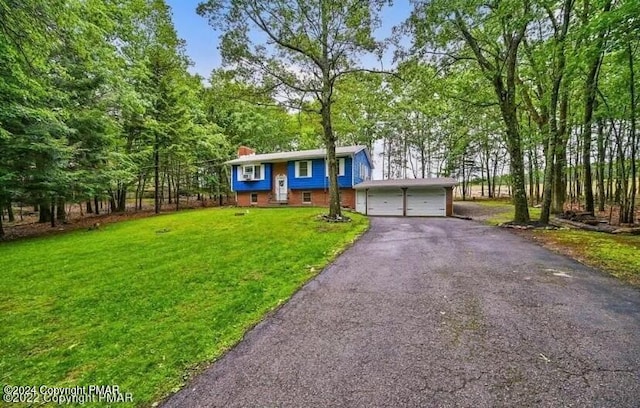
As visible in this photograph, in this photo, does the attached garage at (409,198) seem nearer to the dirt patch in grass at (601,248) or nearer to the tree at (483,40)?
the tree at (483,40)

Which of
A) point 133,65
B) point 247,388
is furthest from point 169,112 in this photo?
point 247,388

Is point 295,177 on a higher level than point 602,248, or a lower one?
higher

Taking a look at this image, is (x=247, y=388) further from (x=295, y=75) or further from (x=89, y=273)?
(x=295, y=75)

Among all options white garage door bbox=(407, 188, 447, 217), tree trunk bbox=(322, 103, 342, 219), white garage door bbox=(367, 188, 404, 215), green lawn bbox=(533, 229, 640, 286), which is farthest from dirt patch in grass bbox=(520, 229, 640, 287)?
white garage door bbox=(367, 188, 404, 215)

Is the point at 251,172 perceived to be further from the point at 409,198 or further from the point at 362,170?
the point at 409,198

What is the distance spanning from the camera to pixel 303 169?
22.1 m

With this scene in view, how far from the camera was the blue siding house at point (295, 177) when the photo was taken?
2098 centimetres

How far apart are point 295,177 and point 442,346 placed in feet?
64.6

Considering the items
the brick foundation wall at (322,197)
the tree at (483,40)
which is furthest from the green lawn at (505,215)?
the brick foundation wall at (322,197)

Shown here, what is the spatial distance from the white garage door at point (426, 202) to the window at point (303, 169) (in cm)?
727

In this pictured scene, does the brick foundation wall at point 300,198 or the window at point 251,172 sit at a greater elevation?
the window at point 251,172

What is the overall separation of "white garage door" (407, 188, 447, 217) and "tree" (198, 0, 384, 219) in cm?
749

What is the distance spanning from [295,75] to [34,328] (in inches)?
484

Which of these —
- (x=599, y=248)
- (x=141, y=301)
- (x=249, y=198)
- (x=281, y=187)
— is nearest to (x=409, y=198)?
(x=281, y=187)
